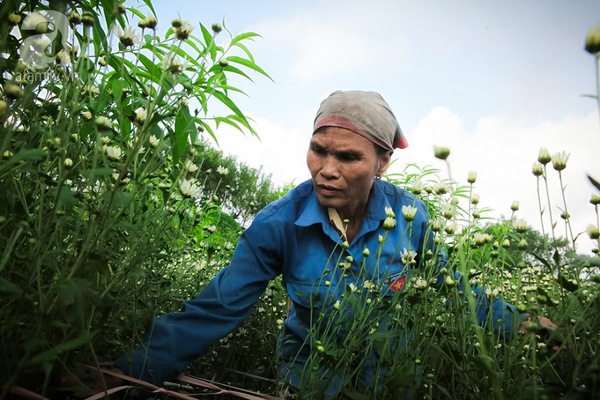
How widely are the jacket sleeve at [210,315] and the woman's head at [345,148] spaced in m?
0.33

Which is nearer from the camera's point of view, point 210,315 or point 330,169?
point 210,315

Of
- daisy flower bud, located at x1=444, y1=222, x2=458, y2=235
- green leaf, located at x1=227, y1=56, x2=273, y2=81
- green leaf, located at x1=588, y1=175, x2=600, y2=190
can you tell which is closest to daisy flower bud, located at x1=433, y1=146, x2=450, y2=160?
green leaf, located at x1=588, y1=175, x2=600, y2=190

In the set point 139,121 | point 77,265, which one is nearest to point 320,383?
point 77,265

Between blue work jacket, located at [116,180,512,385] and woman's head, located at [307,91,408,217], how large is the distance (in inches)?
6.8

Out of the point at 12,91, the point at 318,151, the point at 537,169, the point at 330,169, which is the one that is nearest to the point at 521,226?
the point at 537,169

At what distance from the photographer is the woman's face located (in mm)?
2076

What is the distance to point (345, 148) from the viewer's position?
2.07m

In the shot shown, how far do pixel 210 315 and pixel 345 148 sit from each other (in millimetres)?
883

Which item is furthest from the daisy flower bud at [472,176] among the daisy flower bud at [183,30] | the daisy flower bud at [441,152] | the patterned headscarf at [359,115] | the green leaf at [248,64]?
the green leaf at [248,64]

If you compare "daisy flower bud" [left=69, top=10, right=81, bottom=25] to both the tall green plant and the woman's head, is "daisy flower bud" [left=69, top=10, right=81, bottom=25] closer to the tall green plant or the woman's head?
the tall green plant

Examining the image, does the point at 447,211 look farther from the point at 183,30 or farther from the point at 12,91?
the point at 12,91

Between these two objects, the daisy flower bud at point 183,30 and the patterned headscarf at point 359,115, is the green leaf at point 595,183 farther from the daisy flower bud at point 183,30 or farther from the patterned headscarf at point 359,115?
the patterned headscarf at point 359,115

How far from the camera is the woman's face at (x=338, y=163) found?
2.08 m

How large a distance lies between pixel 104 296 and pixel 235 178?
58.1ft
